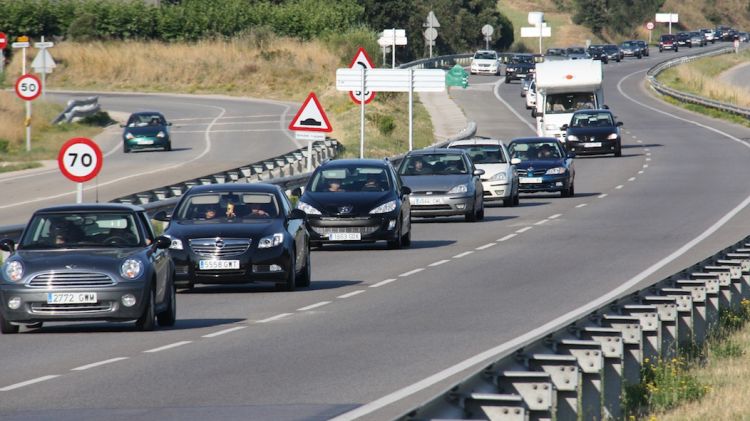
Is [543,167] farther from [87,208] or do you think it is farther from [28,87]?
[87,208]

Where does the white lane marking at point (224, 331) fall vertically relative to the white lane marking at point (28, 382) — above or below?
below

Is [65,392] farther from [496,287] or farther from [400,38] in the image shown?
[400,38]

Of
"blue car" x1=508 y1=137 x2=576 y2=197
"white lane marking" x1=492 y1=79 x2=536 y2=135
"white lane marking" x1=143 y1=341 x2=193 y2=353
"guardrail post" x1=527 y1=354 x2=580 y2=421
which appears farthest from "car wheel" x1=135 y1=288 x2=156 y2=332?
"white lane marking" x1=492 y1=79 x2=536 y2=135

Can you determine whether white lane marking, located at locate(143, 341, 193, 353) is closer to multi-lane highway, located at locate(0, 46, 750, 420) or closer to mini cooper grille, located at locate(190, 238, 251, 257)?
multi-lane highway, located at locate(0, 46, 750, 420)

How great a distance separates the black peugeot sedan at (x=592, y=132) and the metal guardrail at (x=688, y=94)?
23772 mm

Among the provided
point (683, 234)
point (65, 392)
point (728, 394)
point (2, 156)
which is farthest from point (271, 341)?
point (2, 156)

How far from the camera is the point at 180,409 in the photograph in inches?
452

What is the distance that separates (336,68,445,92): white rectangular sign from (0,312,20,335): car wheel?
23.8 meters

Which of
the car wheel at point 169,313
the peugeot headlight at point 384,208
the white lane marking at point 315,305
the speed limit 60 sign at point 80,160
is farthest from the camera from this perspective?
the peugeot headlight at point 384,208

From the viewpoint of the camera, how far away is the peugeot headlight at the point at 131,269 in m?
16.3

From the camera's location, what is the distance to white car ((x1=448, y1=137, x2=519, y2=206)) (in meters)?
38.2

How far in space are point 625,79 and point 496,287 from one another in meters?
94.2

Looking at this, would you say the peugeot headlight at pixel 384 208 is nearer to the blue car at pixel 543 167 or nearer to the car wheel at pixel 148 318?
the car wheel at pixel 148 318

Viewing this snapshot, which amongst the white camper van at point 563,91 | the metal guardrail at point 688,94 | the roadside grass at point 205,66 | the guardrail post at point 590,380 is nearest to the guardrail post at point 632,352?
the guardrail post at point 590,380
